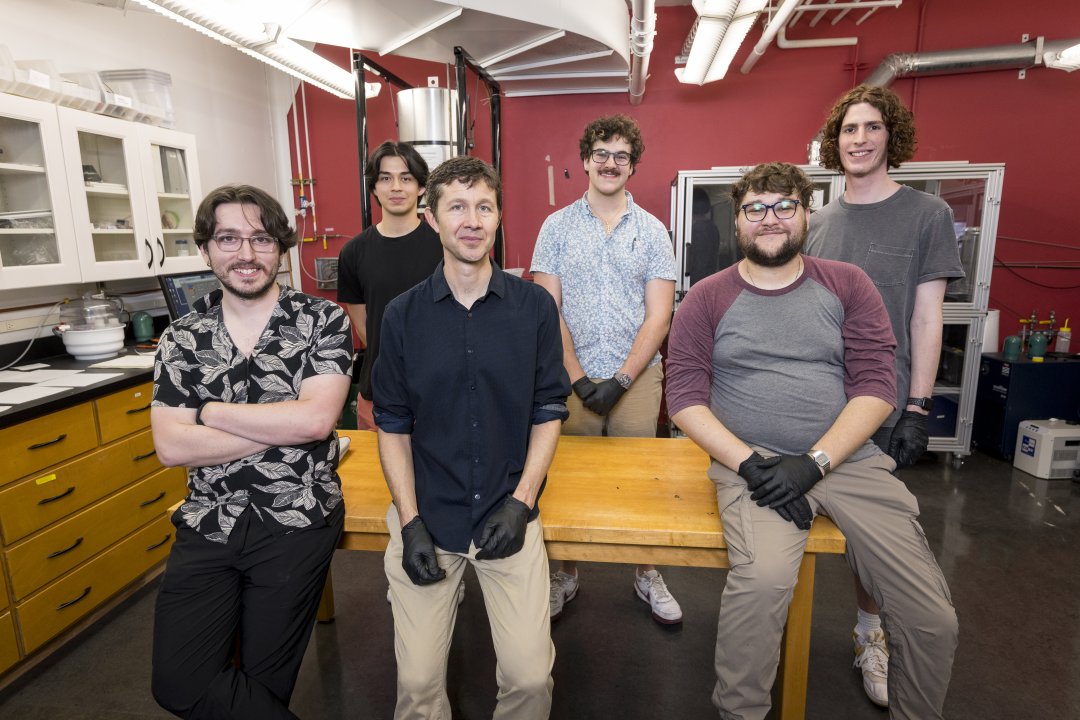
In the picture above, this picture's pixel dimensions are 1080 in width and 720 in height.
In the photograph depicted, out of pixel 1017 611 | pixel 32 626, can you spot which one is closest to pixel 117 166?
pixel 32 626

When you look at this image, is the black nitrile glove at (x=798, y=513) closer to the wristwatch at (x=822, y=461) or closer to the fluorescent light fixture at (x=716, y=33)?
the wristwatch at (x=822, y=461)

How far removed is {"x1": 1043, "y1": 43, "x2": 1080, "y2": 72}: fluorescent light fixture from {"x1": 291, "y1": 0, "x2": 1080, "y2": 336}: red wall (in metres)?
0.45

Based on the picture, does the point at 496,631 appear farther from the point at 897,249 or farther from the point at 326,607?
the point at 897,249

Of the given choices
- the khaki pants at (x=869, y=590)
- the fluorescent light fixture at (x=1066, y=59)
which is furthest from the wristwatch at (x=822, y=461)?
the fluorescent light fixture at (x=1066, y=59)

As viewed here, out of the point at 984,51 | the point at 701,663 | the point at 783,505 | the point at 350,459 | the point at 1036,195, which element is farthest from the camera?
the point at 1036,195

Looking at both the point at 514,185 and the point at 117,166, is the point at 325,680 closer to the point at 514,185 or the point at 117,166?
the point at 117,166

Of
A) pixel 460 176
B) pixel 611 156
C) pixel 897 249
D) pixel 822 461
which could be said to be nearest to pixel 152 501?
pixel 460 176

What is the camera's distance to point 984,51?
3.80 meters

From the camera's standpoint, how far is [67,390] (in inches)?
88.1

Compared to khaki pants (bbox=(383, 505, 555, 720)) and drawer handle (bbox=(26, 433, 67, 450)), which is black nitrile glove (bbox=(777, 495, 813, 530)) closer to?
khaki pants (bbox=(383, 505, 555, 720))

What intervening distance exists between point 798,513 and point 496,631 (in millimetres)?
760

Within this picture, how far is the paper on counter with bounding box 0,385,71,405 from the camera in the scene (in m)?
2.10

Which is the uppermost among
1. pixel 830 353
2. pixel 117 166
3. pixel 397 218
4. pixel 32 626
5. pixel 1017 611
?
pixel 117 166

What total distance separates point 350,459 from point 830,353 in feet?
4.70
